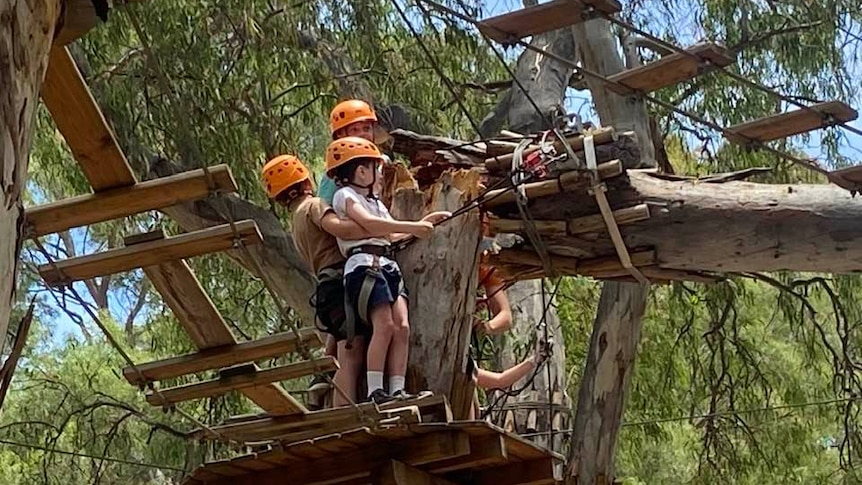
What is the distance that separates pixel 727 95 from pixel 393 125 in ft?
7.06

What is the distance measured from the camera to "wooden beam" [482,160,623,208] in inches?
167

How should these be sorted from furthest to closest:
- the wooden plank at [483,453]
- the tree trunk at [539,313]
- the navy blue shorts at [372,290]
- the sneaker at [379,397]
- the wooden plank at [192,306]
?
the tree trunk at [539,313] → the navy blue shorts at [372,290] → the sneaker at [379,397] → the wooden plank at [483,453] → the wooden plank at [192,306]

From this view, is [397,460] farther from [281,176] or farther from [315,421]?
[281,176]

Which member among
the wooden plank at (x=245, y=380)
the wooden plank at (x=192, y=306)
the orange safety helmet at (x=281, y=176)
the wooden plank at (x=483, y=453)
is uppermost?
the orange safety helmet at (x=281, y=176)

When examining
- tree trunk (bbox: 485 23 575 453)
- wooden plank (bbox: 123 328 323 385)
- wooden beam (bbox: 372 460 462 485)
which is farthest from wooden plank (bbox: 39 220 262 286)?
tree trunk (bbox: 485 23 575 453)

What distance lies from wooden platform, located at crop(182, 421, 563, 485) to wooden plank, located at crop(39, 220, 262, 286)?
29.0 inches

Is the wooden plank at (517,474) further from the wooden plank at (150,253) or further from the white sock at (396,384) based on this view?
the wooden plank at (150,253)

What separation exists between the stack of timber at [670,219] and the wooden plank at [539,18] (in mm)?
605

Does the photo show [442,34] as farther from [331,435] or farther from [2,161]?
[2,161]

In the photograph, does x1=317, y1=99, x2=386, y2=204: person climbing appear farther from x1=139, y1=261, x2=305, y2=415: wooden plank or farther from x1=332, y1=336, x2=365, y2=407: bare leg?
x1=139, y1=261, x2=305, y2=415: wooden plank

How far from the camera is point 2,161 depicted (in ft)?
6.97

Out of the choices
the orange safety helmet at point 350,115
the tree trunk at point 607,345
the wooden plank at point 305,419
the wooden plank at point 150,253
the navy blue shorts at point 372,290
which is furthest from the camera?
the tree trunk at point 607,345

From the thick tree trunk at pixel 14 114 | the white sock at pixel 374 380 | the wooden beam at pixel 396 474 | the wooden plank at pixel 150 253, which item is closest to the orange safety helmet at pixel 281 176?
the white sock at pixel 374 380

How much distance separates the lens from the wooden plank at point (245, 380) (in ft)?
12.3
